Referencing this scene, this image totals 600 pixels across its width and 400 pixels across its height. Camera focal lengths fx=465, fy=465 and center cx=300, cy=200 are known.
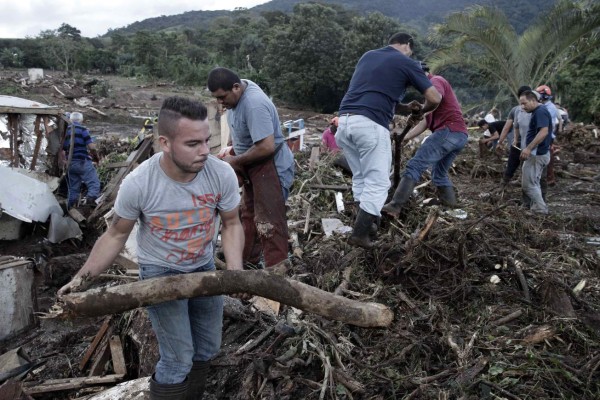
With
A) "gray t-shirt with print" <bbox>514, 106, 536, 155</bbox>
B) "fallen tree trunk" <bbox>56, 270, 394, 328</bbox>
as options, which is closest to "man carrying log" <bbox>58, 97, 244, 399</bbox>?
"fallen tree trunk" <bbox>56, 270, 394, 328</bbox>

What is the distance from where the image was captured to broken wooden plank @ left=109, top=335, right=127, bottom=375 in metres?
3.40

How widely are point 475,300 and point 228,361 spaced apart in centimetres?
190

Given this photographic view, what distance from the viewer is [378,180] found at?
3.95m

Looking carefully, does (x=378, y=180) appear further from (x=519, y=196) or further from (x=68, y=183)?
(x=68, y=183)

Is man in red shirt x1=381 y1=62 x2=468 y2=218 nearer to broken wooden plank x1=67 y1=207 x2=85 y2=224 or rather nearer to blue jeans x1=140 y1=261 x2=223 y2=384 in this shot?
blue jeans x1=140 y1=261 x2=223 y2=384

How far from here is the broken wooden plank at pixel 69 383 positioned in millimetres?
3229

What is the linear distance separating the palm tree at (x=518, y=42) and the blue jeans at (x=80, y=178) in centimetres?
946

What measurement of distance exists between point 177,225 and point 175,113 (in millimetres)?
542

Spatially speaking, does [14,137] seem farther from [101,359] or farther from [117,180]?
[101,359]

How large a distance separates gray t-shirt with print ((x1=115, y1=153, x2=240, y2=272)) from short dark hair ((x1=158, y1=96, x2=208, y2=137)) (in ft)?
0.62

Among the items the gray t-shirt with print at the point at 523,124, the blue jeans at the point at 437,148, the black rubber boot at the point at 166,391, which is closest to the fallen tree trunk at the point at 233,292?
the black rubber boot at the point at 166,391

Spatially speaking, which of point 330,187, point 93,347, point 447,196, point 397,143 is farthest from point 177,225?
point 330,187

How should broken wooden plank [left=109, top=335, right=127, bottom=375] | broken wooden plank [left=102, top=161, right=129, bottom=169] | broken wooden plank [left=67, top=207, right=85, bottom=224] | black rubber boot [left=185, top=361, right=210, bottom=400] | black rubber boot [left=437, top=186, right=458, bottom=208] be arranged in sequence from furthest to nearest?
broken wooden plank [left=102, top=161, right=129, bottom=169] < broken wooden plank [left=67, top=207, right=85, bottom=224] < black rubber boot [left=437, top=186, right=458, bottom=208] < broken wooden plank [left=109, top=335, right=127, bottom=375] < black rubber boot [left=185, top=361, right=210, bottom=400]

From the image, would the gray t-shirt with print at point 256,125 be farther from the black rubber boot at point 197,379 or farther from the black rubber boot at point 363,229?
the black rubber boot at point 197,379
